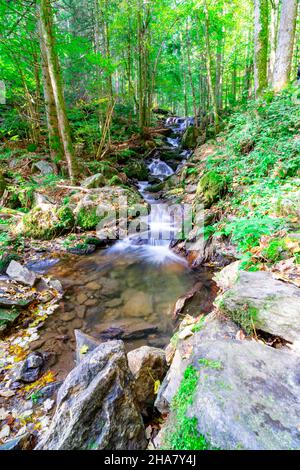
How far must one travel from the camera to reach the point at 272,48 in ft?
40.5

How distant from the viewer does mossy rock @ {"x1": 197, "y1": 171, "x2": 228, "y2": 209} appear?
6502 millimetres

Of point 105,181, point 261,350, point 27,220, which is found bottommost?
point 261,350

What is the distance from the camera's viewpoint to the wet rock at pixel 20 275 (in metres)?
5.05

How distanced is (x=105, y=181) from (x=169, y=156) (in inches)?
231

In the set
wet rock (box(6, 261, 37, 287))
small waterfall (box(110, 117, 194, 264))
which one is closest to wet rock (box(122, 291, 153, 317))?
small waterfall (box(110, 117, 194, 264))

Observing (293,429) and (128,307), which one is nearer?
(293,429)

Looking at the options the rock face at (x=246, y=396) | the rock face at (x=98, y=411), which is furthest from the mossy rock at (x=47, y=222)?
the rock face at (x=246, y=396)

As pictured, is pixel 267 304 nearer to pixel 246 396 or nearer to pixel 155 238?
pixel 246 396

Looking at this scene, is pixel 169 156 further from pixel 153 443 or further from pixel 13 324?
pixel 153 443

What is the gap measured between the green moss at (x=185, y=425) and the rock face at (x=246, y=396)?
1.3 inches

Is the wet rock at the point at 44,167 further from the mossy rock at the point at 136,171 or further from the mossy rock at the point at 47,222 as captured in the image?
the mossy rock at the point at 136,171

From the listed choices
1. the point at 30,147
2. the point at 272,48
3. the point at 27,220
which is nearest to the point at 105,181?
the point at 27,220

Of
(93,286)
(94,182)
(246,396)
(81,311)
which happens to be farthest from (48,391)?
(94,182)

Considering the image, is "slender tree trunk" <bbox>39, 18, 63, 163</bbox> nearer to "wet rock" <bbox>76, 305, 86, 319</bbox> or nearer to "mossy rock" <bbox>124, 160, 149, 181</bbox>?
"mossy rock" <bbox>124, 160, 149, 181</bbox>
